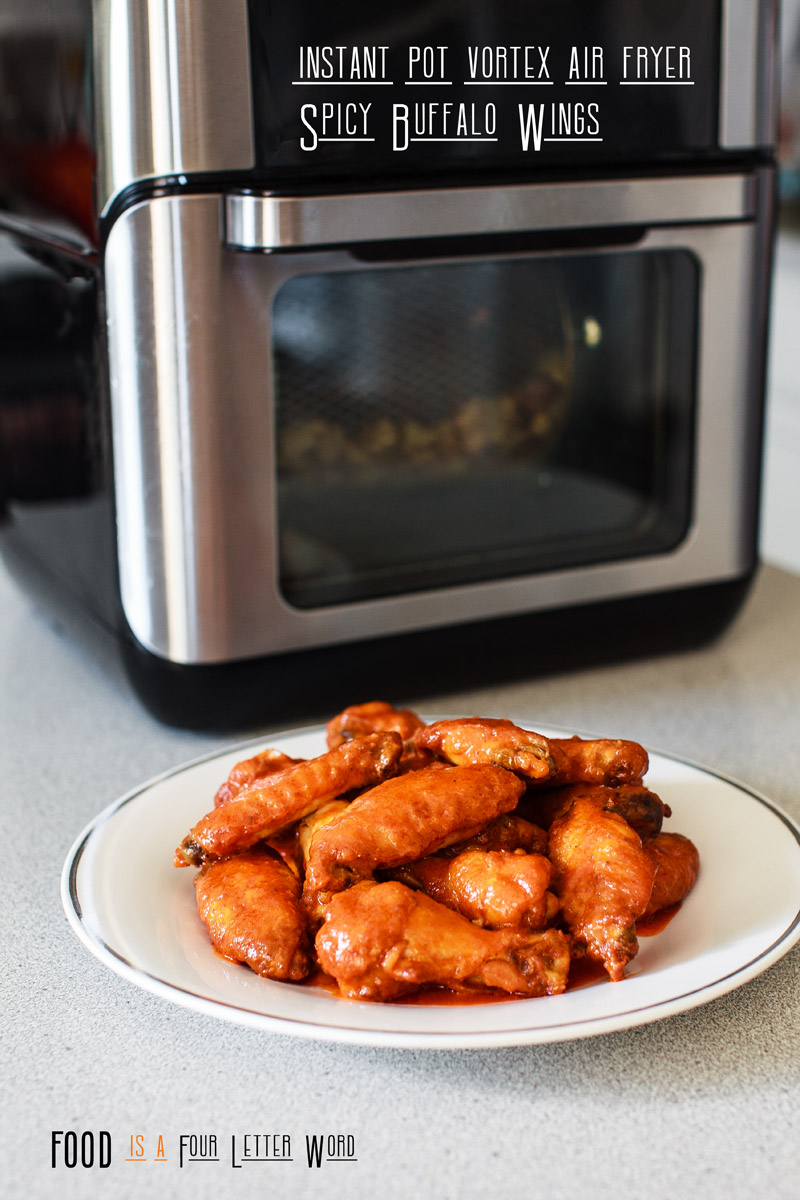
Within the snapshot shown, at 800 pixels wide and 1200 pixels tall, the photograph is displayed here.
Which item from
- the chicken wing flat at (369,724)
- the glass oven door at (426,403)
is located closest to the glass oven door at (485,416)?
the glass oven door at (426,403)

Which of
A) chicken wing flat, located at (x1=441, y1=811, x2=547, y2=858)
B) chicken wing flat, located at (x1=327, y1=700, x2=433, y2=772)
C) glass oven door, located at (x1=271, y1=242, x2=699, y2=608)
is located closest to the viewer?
chicken wing flat, located at (x1=441, y1=811, x2=547, y2=858)

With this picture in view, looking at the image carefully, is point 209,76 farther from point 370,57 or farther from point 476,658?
point 476,658

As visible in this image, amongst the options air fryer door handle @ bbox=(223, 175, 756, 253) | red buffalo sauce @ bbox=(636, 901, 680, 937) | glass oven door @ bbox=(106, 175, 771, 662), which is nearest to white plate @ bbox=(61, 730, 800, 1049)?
red buffalo sauce @ bbox=(636, 901, 680, 937)

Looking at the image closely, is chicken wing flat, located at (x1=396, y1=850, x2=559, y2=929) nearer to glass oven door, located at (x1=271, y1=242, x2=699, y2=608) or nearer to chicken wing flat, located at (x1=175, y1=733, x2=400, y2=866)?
chicken wing flat, located at (x1=175, y1=733, x2=400, y2=866)

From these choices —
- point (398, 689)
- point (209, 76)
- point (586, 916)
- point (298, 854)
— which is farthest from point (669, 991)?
point (209, 76)

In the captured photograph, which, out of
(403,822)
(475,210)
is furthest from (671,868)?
(475,210)

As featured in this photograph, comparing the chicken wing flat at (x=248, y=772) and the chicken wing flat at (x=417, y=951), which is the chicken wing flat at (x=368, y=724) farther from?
the chicken wing flat at (x=417, y=951)

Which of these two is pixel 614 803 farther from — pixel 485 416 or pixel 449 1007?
pixel 485 416
